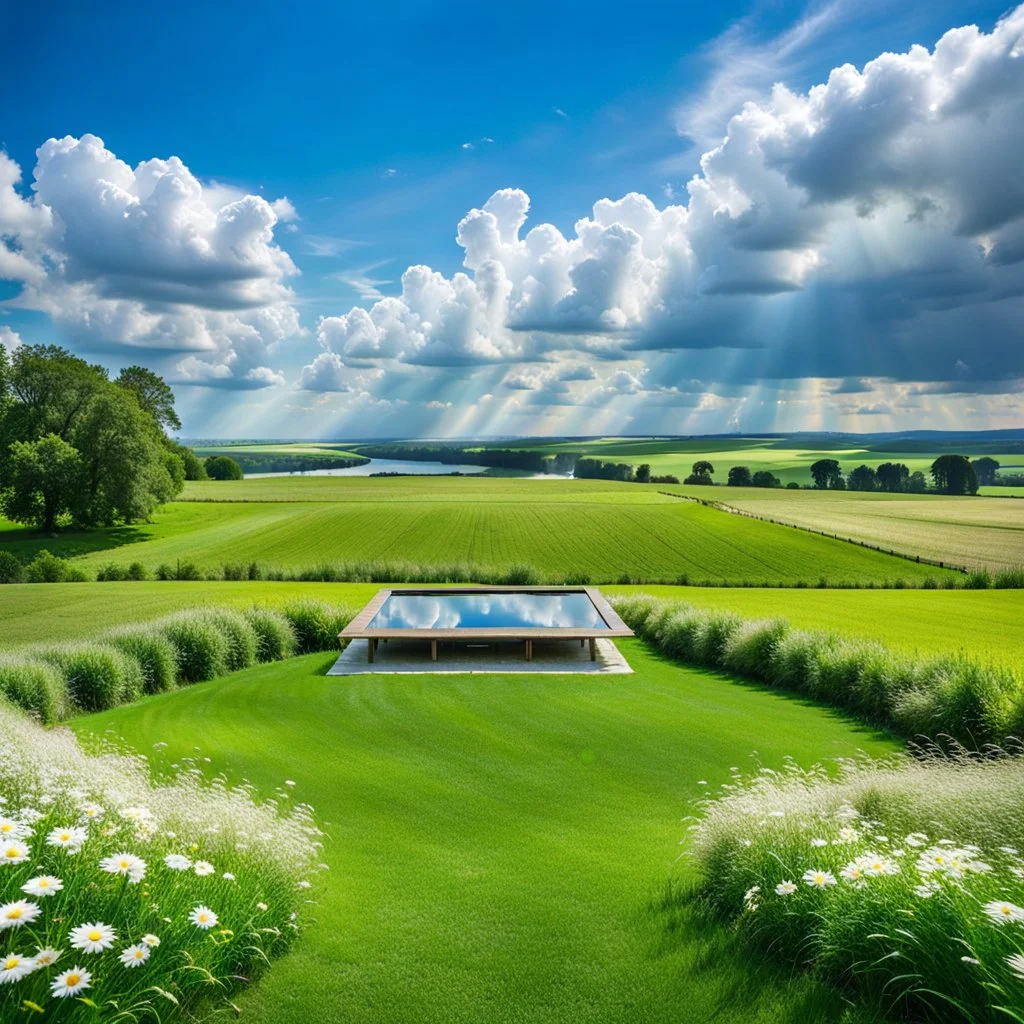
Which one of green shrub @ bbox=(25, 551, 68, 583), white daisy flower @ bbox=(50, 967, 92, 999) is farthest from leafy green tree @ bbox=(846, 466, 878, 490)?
white daisy flower @ bbox=(50, 967, 92, 999)

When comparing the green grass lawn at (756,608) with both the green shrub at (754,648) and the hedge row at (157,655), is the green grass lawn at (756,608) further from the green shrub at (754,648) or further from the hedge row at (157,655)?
the green shrub at (754,648)

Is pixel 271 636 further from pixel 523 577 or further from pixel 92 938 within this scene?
pixel 523 577

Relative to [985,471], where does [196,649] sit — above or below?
below

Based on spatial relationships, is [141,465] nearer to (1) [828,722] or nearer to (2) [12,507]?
(2) [12,507]

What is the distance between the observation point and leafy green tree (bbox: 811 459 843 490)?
103 meters

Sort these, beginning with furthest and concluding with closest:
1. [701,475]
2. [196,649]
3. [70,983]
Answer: [701,475], [196,649], [70,983]

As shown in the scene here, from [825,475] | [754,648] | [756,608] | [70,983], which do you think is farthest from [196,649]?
[825,475]

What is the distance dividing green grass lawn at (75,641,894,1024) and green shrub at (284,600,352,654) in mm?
2933

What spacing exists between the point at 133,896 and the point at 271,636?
13.6 meters

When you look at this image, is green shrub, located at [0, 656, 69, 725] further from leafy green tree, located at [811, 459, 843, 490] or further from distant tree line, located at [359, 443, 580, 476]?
distant tree line, located at [359, 443, 580, 476]

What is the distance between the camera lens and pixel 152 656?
14.2 metres

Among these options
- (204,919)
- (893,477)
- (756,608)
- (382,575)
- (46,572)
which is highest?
(893,477)

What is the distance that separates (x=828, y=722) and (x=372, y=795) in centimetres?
764

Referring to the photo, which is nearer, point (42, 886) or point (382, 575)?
point (42, 886)
